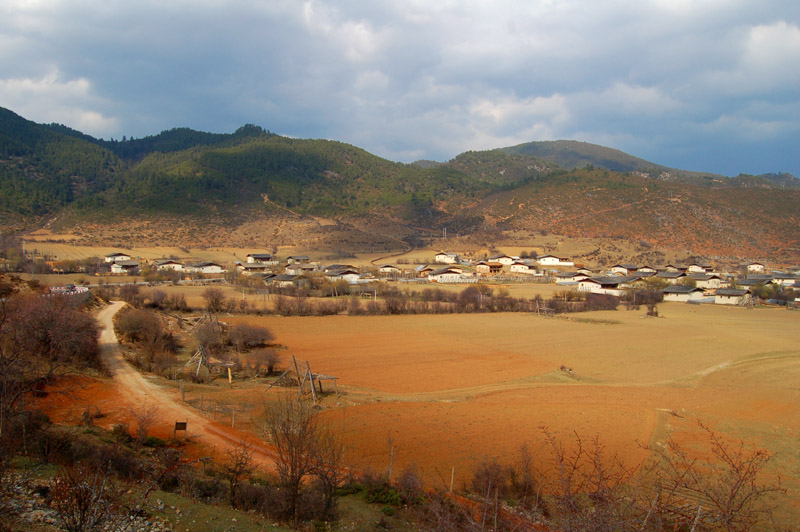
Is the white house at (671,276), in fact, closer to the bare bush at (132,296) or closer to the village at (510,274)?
the village at (510,274)

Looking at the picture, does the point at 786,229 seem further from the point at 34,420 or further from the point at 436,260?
the point at 34,420

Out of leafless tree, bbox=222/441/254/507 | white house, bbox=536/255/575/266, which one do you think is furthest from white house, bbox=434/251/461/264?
leafless tree, bbox=222/441/254/507

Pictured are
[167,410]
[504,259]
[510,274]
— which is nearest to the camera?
[167,410]

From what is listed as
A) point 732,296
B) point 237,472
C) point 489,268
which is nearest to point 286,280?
point 489,268

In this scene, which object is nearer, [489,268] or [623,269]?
[623,269]

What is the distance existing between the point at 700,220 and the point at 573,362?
8345cm

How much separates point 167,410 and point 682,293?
188ft

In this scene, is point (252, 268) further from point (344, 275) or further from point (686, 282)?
point (686, 282)

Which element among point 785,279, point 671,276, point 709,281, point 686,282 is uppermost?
point 785,279

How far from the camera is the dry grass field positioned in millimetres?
15062

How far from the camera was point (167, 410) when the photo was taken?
1595 cm

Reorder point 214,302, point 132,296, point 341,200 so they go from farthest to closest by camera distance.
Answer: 1. point 341,200
2. point 214,302
3. point 132,296

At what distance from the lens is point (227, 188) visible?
11312 centimetres

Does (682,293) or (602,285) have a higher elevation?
(602,285)
